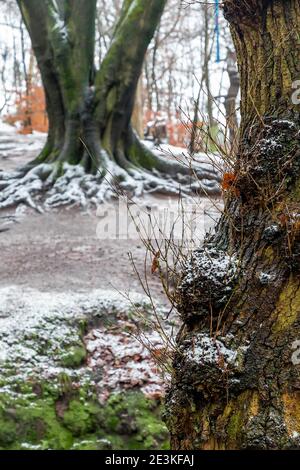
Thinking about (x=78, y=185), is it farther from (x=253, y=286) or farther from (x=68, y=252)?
(x=253, y=286)

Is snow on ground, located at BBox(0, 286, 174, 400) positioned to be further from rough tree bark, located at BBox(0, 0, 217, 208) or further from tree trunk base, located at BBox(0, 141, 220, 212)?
rough tree bark, located at BBox(0, 0, 217, 208)

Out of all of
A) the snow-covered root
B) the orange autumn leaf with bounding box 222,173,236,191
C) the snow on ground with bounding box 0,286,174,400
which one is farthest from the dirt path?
the orange autumn leaf with bounding box 222,173,236,191

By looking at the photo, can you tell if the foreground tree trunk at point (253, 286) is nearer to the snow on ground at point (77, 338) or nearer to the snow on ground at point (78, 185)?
the snow on ground at point (77, 338)

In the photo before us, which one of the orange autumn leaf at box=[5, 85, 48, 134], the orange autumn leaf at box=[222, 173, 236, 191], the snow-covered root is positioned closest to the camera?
the orange autumn leaf at box=[222, 173, 236, 191]

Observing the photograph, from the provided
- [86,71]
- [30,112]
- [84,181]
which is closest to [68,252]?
[84,181]

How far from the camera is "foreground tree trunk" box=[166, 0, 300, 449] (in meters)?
2.70

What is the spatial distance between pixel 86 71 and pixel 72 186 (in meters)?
2.27

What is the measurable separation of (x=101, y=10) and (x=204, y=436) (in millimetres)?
18424

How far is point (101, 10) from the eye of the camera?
1888 centimetres

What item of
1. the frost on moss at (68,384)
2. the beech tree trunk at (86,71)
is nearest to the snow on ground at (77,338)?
the frost on moss at (68,384)

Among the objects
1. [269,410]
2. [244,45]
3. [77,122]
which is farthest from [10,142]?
[269,410]

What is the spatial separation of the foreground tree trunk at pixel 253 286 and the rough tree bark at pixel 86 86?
621 centimetres
